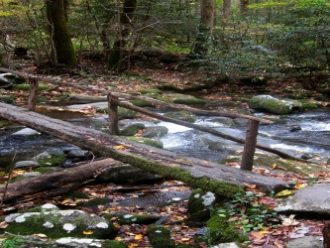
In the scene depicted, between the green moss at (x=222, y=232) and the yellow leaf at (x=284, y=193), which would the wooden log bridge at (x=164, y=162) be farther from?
the green moss at (x=222, y=232)

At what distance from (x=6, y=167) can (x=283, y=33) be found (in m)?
10.5

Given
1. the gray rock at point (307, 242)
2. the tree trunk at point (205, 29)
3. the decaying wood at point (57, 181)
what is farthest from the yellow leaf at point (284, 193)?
the tree trunk at point (205, 29)

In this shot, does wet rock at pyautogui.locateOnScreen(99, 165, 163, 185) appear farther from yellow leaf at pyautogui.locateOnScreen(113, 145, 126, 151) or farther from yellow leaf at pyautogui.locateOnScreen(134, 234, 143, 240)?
yellow leaf at pyautogui.locateOnScreen(134, 234, 143, 240)

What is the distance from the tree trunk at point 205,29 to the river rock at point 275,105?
11.3 feet

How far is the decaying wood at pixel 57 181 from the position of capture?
21.8ft

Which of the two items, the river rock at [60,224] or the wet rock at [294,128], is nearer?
the river rock at [60,224]

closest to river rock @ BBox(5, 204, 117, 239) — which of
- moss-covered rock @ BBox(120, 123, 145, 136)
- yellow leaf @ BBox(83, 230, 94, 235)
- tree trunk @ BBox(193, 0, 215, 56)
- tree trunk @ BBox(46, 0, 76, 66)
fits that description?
yellow leaf @ BBox(83, 230, 94, 235)

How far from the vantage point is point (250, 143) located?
659 cm

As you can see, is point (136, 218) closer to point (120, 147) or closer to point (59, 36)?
point (120, 147)

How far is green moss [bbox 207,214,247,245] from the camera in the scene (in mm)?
4879

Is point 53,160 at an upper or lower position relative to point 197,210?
lower

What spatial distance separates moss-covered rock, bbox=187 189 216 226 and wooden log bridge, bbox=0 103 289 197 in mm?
184

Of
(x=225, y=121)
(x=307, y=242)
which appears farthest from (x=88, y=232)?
(x=225, y=121)

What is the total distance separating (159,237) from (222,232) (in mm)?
779
